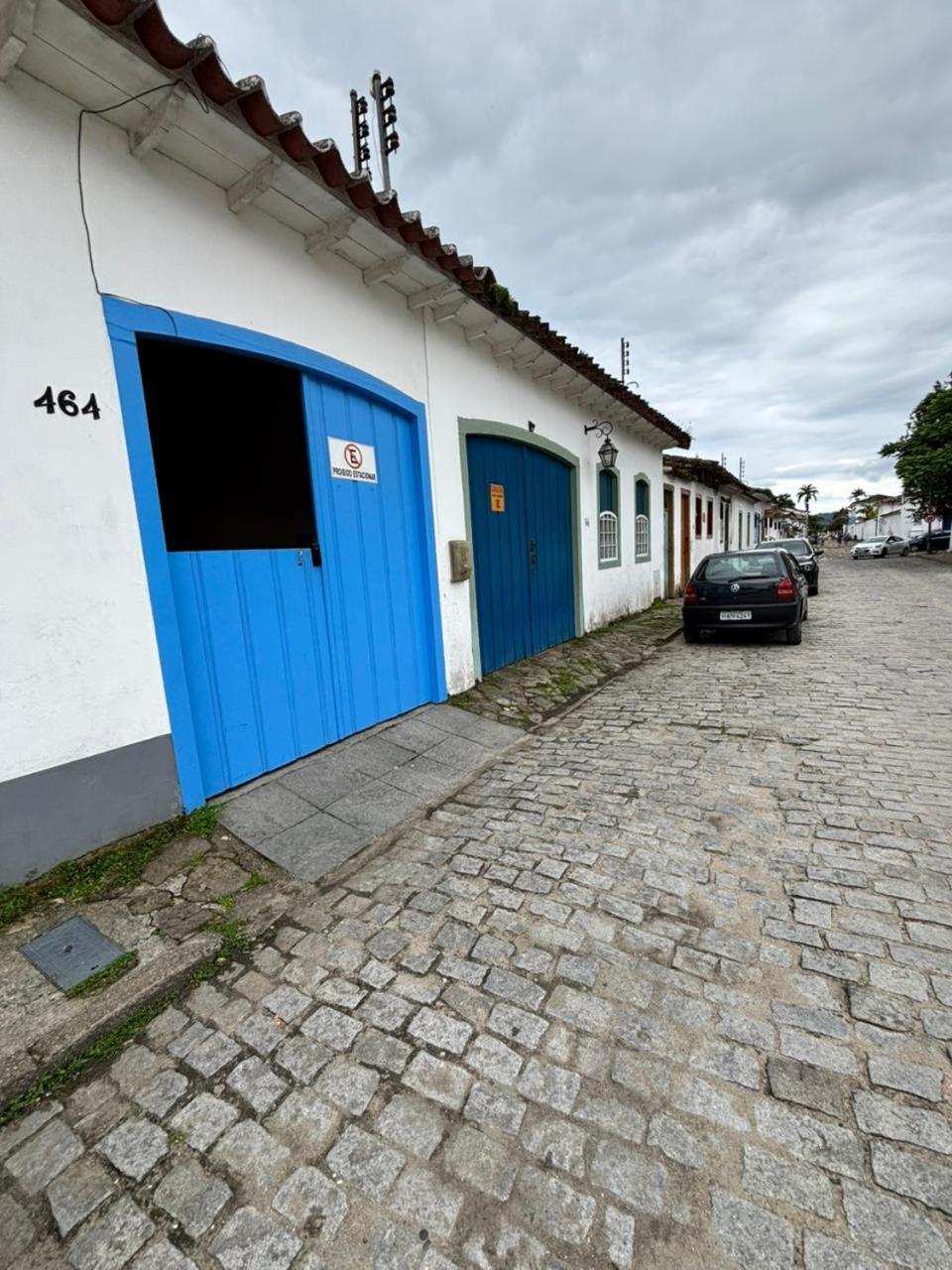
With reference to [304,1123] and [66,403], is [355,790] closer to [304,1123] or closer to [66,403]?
[304,1123]

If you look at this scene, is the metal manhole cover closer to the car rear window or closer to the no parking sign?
the no parking sign

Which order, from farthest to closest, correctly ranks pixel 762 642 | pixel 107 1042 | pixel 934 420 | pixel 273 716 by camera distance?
pixel 934 420, pixel 762 642, pixel 273 716, pixel 107 1042

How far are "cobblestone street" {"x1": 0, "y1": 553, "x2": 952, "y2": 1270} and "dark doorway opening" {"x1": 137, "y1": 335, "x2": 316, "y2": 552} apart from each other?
274 cm

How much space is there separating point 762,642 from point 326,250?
7718 millimetres

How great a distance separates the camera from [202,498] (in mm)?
4922

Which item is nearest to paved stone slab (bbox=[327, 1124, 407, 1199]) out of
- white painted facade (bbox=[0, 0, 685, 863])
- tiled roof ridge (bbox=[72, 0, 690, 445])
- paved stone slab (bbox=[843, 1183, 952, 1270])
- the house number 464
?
paved stone slab (bbox=[843, 1183, 952, 1270])

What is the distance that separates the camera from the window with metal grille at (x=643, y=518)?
11.4 meters

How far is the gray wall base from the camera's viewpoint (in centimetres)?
249

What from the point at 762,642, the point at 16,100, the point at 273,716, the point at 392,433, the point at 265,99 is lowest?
the point at 762,642

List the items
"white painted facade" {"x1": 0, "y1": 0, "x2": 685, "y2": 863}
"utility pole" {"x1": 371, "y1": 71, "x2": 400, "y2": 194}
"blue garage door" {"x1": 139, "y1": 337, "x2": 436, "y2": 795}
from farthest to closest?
"utility pole" {"x1": 371, "y1": 71, "x2": 400, "y2": 194}, "blue garage door" {"x1": 139, "y1": 337, "x2": 436, "y2": 795}, "white painted facade" {"x1": 0, "y1": 0, "x2": 685, "y2": 863}

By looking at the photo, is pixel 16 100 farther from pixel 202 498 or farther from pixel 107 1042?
pixel 107 1042

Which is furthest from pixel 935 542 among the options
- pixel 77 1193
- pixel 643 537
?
pixel 77 1193

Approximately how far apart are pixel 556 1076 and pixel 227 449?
192 inches

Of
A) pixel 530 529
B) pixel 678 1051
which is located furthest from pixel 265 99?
pixel 530 529
